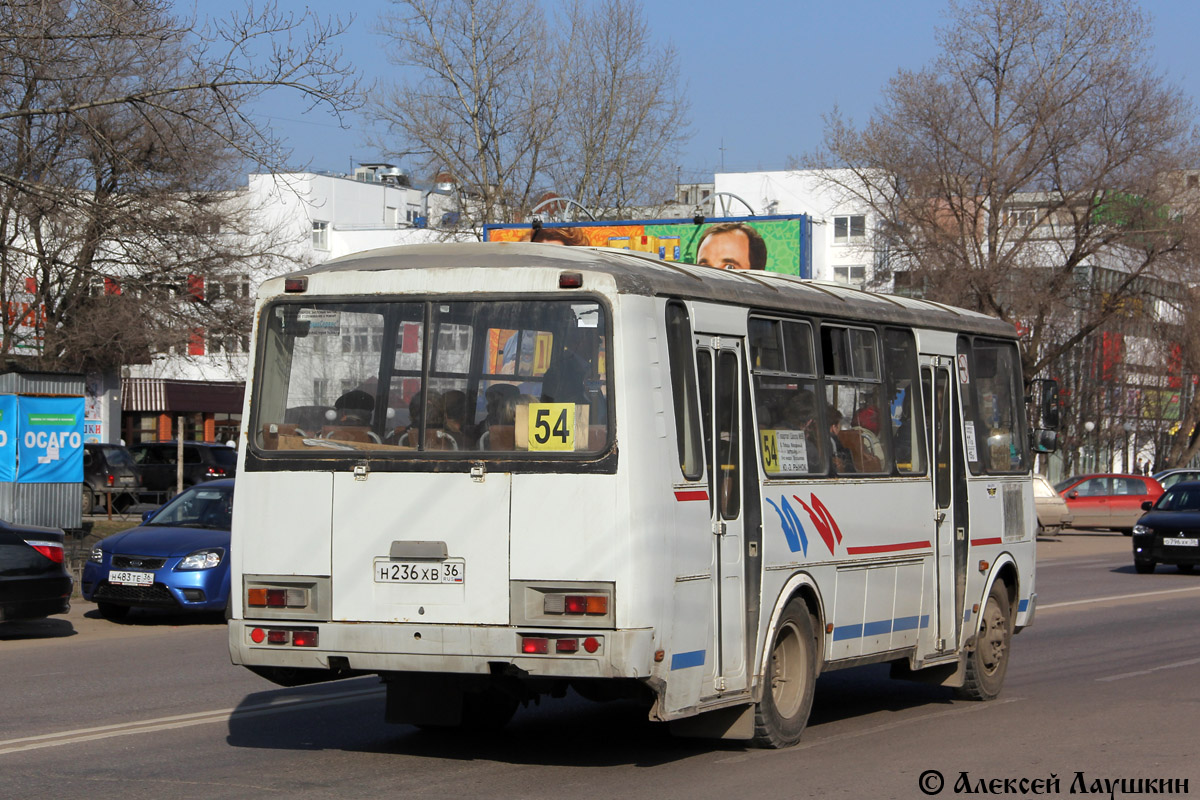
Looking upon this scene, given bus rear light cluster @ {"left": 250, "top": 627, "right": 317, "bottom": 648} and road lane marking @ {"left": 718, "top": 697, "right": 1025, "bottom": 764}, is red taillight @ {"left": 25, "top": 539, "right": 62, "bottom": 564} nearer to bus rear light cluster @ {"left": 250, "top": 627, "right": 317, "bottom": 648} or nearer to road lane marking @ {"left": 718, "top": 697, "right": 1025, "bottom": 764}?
bus rear light cluster @ {"left": 250, "top": 627, "right": 317, "bottom": 648}

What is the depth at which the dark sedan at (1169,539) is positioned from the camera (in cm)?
2522

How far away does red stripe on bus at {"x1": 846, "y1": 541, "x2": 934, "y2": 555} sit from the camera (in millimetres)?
9508

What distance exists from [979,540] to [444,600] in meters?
5.14

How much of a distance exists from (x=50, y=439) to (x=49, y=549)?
22.8 feet

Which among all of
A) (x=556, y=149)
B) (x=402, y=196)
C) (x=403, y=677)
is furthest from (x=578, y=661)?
(x=402, y=196)

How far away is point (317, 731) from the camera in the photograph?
9312 mm

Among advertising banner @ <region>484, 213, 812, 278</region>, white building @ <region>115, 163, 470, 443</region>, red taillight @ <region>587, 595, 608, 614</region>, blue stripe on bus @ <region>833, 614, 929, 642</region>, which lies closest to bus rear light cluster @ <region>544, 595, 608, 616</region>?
red taillight @ <region>587, 595, 608, 614</region>

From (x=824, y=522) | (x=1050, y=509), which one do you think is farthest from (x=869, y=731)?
(x=1050, y=509)

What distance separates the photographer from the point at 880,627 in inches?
387

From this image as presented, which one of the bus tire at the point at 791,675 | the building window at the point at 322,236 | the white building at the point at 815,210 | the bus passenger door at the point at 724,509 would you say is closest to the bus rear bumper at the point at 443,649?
the bus passenger door at the point at 724,509

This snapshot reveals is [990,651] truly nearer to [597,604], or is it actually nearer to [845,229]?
[597,604]

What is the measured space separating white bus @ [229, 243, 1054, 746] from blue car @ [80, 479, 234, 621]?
24.1 ft

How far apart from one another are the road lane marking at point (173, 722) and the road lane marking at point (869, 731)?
330 centimetres

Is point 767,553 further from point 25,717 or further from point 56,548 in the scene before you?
point 56,548
